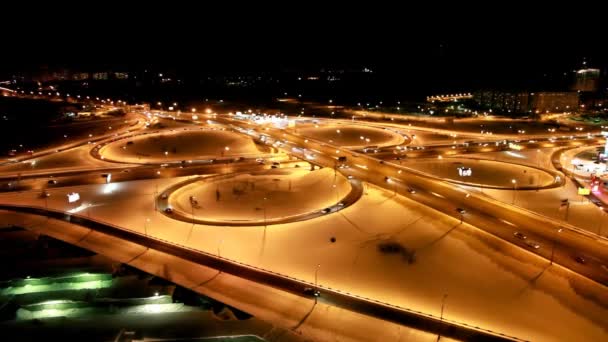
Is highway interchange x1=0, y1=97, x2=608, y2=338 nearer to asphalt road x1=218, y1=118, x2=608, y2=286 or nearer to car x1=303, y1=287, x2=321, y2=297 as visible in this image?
asphalt road x1=218, y1=118, x2=608, y2=286

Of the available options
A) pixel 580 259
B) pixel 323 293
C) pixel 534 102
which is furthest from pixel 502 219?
pixel 534 102

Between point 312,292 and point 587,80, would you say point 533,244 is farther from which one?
point 587,80

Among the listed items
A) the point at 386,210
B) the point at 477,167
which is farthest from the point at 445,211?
the point at 477,167

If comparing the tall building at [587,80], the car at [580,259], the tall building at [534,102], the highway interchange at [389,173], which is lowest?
the car at [580,259]

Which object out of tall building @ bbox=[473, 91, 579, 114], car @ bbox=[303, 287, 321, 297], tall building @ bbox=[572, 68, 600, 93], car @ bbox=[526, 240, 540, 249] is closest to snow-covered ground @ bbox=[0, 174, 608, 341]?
car @ bbox=[526, 240, 540, 249]

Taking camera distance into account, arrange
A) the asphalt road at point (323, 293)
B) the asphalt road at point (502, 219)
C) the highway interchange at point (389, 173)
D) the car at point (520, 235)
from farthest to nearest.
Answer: the car at point (520, 235)
the highway interchange at point (389, 173)
the asphalt road at point (502, 219)
the asphalt road at point (323, 293)

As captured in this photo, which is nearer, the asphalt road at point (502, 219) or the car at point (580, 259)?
the car at point (580, 259)

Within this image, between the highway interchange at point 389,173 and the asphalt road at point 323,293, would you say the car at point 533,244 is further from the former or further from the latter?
the asphalt road at point 323,293

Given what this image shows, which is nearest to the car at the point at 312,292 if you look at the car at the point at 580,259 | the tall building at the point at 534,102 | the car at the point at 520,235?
the car at the point at 520,235
